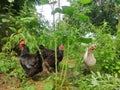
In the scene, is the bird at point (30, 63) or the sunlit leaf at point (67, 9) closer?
the sunlit leaf at point (67, 9)

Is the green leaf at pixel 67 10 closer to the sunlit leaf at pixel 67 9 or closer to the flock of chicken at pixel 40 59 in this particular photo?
the sunlit leaf at pixel 67 9

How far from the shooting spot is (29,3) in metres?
6.15

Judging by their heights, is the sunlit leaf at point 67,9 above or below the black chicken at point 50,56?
above

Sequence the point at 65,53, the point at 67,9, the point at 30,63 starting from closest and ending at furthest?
the point at 67,9
the point at 30,63
the point at 65,53

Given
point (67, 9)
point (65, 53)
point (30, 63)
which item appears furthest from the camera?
point (65, 53)

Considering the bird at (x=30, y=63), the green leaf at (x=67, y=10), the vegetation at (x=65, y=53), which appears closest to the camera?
the green leaf at (x=67, y=10)

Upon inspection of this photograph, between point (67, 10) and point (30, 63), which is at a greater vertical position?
point (67, 10)

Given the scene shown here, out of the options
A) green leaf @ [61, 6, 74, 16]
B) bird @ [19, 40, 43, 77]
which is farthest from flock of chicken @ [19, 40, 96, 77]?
green leaf @ [61, 6, 74, 16]

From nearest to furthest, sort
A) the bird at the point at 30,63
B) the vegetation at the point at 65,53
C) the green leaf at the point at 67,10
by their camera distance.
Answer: the green leaf at the point at 67,10 → the vegetation at the point at 65,53 → the bird at the point at 30,63

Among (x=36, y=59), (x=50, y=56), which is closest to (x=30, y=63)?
(x=36, y=59)

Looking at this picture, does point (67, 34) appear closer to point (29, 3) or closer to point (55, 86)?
point (55, 86)

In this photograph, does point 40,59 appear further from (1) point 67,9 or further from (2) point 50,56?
(1) point 67,9

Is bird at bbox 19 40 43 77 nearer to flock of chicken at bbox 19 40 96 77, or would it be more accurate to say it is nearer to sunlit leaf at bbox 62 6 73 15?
flock of chicken at bbox 19 40 96 77

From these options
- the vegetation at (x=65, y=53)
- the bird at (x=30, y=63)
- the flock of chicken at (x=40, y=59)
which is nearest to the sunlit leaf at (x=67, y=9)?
the vegetation at (x=65, y=53)
